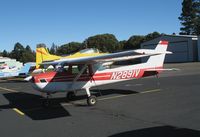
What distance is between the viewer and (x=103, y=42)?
12812cm

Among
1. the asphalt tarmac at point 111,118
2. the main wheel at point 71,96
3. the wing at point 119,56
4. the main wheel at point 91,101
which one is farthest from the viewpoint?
the main wheel at point 71,96

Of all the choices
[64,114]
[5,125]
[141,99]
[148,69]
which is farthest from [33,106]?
[148,69]

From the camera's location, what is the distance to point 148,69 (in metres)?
16.0

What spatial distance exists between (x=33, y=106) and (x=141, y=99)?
15.3ft

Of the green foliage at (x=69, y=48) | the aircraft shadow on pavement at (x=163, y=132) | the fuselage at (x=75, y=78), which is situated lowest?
the aircraft shadow on pavement at (x=163, y=132)

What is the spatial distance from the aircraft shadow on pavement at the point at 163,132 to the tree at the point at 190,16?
101115 millimetres

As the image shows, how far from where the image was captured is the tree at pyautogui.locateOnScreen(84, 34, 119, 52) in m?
127

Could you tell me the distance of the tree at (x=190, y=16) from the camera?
341 feet

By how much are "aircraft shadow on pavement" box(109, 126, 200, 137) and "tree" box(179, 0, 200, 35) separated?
101115 mm

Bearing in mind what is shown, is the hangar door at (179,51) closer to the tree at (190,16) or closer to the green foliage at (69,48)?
the tree at (190,16)

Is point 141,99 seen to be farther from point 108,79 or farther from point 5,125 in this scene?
point 5,125

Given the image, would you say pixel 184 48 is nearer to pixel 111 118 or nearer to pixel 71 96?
pixel 71 96

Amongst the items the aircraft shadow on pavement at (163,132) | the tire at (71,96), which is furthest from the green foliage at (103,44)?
the aircraft shadow on pavement at (163,132)

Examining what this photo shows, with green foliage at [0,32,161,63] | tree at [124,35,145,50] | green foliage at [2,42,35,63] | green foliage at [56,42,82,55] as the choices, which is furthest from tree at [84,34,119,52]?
green foliage at [2,42,35,63]
